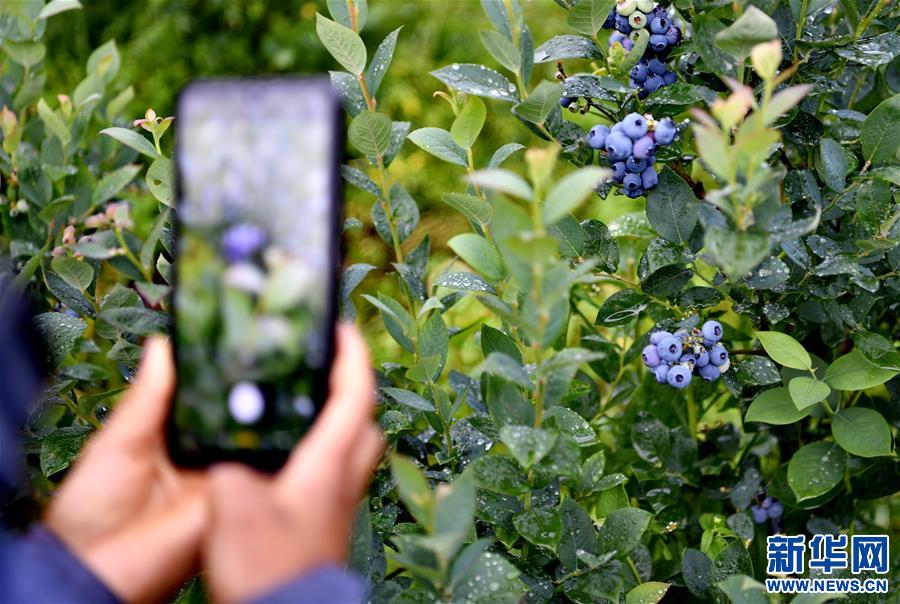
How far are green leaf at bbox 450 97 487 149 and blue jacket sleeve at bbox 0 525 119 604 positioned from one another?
0.59 meters

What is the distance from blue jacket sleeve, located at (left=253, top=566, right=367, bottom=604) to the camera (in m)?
0.51

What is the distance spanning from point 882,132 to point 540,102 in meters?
0.36

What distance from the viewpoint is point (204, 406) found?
564mm

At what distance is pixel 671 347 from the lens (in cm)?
97

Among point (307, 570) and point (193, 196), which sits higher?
point (193, 196)

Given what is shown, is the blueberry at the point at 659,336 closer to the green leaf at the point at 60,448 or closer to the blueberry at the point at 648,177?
the blueberry at the point at 648,177

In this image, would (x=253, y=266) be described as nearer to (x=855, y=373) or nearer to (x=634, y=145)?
(x=634, y=145)

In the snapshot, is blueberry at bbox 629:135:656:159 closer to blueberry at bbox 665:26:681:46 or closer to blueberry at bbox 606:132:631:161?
blueberry at bbox 606:132:631:161

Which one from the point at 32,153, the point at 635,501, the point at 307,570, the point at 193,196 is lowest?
the point at 635,501

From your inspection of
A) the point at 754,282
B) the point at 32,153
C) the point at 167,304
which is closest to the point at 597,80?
the point at 754,282

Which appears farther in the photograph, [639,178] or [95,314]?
[95,314]

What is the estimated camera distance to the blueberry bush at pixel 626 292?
0.81m

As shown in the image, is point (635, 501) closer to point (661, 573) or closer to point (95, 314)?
point (661, 573)

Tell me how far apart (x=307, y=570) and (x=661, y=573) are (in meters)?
0.70
